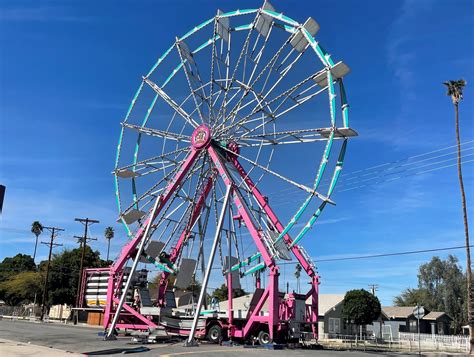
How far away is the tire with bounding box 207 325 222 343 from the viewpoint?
76.5 ft

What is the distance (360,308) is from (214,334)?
25.9 metres

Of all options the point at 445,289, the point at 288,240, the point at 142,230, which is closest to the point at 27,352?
the point at 142,230

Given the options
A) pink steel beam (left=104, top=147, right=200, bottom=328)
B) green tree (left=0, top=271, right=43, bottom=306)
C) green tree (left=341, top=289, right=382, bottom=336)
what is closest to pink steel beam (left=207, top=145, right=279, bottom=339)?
pink steel beam (left=104, top=147, right=200, bottom=328)

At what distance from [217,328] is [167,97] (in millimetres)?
14717

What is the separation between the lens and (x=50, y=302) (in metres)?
66.4

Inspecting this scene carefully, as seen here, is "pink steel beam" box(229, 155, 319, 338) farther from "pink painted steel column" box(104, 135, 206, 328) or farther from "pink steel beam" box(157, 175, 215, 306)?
"pink steel beam" box(157, 175, 215, 306)

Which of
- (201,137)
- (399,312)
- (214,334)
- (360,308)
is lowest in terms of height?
(214,334)

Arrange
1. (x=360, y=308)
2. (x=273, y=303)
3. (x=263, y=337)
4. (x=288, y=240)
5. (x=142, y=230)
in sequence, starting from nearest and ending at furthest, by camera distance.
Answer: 1. (x=273, y=303)
2. (x=263, y=337)
3. (x=288, y=240)
4. (x=142, y=230)
5. (x=360, y=308)

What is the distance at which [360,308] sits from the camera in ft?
148

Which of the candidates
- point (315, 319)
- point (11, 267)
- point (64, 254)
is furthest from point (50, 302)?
point (315, 319)

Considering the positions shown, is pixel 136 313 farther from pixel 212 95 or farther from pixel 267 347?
pixel 212 95

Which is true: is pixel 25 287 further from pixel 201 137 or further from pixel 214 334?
pixel 214 334

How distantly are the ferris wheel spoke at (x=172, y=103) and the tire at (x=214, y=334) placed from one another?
38.8 ft

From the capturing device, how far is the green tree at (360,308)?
45.3 meters
